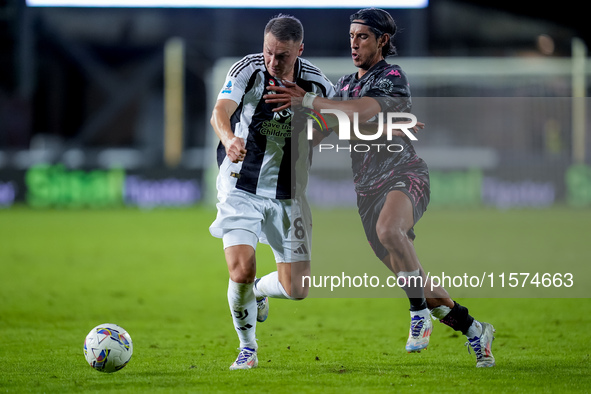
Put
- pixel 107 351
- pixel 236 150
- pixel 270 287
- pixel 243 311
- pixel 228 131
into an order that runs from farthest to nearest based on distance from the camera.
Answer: pixel 270 287, pixel 243 311, pixel 228 131, pixel 107 351, pixel 236 150

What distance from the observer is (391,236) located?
534cm

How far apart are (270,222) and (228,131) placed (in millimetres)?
786

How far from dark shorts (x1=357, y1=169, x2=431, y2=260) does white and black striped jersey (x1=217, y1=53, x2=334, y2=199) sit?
1.54ft

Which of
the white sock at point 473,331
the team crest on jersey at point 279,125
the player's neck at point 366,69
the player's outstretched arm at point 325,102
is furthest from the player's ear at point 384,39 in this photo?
the white sock at point 473,331

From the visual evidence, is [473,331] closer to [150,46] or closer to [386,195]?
[386,195]

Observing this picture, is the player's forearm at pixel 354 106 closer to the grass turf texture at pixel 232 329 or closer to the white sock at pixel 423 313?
the grass turf texture at pixel 232 329

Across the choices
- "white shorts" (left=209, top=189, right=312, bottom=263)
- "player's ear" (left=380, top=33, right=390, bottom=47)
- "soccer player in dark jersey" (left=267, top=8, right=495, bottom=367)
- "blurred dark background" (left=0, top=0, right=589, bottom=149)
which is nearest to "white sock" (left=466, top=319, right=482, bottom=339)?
"soccer player in dark jersey" (left=267, top=8, right=495, bottom=367)

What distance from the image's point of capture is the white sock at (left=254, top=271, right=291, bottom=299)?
19.4 ft

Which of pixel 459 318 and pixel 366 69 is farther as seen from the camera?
pixel 366 69

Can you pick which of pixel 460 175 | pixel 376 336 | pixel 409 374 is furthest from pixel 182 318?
pixel 460 175

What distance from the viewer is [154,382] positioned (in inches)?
196

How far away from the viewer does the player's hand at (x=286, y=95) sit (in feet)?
18.0

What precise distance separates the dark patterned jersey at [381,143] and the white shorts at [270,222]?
1.44 feet

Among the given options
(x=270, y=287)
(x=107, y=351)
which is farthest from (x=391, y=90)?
(x=107, y=351)
